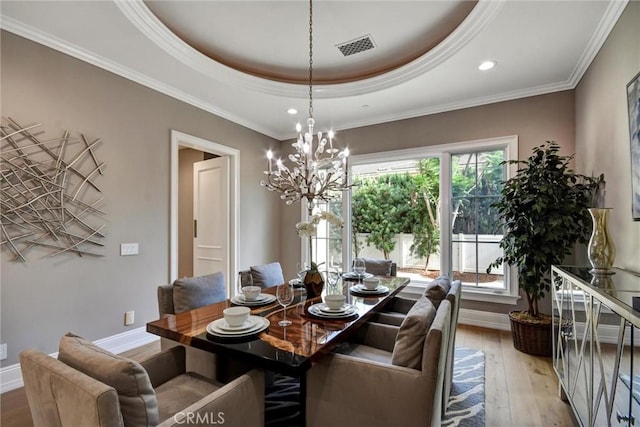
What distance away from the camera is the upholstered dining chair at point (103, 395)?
865mm

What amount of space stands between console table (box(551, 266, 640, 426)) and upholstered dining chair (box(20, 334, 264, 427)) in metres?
1.53

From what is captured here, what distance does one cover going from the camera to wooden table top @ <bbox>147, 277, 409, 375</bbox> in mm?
1351

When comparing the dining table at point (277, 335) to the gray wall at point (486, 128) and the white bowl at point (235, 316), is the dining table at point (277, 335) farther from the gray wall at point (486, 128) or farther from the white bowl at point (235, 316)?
the gray wall at point (486, 128)

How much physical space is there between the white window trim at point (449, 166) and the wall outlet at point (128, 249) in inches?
114

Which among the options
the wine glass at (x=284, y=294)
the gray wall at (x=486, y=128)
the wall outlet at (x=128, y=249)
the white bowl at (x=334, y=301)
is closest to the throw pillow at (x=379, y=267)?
the gray wall at (x=486, y=128)

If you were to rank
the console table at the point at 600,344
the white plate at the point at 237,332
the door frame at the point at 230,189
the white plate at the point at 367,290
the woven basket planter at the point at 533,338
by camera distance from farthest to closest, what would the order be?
the door frame at the point at 230,189 → the woven basket planter at the point at 533,338 → the white plate at the point at 367,290 → the white plate at the point at 237,332 → the console table at the point at 600,344

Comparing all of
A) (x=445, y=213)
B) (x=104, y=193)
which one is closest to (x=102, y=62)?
(x=104, y=193)

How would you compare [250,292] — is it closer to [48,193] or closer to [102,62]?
[48,193]

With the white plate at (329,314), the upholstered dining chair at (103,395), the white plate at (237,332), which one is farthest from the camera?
the white plate at (329,314)

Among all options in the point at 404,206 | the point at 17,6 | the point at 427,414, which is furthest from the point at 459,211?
the point at 17,6

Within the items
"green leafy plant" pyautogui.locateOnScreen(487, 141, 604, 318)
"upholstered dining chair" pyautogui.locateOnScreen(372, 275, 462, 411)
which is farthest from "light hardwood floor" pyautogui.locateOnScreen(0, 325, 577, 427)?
"green leafy plant" pyautogui.locateOnScreen(487, 141, 604, 318)

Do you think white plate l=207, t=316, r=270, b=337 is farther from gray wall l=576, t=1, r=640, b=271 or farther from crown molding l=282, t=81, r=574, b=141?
crown molding l=282, t=81, r=574, b=141

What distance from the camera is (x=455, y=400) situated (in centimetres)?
220

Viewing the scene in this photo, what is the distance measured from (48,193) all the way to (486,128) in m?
4.63
